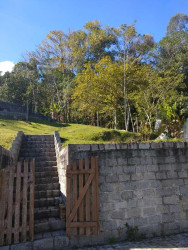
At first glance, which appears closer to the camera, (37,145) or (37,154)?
(37,154)

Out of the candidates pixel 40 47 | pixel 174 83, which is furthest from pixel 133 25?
pixel 40 47

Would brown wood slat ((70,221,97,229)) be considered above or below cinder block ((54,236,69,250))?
above

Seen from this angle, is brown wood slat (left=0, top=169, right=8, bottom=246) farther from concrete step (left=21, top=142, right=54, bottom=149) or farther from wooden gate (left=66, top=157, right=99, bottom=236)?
concrete step (left=21, top=142, right=54, bottom=149)

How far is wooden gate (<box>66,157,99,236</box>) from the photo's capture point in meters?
4.54

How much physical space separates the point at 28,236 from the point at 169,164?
378cm

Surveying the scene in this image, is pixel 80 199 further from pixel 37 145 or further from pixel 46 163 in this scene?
pixel 37 145

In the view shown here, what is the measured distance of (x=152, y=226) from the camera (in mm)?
4969

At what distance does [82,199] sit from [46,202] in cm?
136

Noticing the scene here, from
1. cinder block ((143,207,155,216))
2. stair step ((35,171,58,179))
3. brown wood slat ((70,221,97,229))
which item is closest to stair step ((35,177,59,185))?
stair step ((35,171,58,179))

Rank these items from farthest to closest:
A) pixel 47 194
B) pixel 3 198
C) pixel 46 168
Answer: pixel 46 168, pixel 47 194, pixel 3 198

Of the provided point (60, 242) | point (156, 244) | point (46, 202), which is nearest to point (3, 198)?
point (46, 202)

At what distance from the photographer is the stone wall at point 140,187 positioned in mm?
4801

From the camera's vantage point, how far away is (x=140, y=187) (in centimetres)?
504

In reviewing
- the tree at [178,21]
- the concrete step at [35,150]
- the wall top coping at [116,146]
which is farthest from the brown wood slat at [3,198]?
the tree at [178,21]
